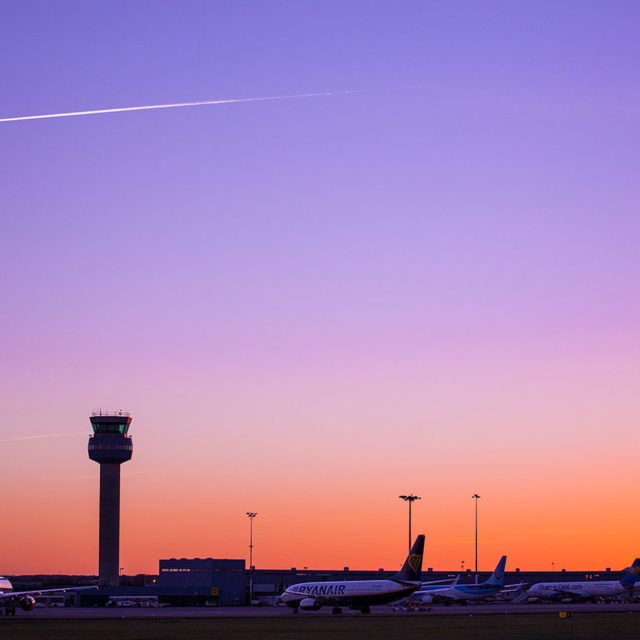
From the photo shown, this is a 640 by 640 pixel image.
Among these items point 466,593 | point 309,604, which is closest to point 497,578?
point 466,593

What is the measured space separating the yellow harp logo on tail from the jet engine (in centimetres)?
1252

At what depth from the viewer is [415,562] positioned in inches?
4828

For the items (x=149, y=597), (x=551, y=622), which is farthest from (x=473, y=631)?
(x=149, y=597)

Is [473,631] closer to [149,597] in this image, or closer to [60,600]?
[149,597]

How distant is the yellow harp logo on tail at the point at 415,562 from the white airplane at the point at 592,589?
165 ft

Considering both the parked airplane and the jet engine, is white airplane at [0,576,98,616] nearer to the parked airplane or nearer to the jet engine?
the jet engine

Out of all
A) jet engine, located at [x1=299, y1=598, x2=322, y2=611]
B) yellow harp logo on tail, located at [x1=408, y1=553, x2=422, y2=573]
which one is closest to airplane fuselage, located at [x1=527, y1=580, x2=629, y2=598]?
yellow harp logo on tail, located at [x1=408, y1=553, x2=422, y2=573]

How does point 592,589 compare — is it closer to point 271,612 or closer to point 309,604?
point 309,604

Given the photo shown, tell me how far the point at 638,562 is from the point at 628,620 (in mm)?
77690

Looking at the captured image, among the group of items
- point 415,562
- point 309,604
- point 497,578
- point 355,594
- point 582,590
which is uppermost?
point 415,562

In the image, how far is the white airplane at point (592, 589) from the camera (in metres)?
157

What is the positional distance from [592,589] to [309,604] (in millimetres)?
62059

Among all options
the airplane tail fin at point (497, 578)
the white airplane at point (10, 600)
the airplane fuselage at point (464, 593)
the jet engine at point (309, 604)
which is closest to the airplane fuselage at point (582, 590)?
the airplane tail fin at point (497, 578)

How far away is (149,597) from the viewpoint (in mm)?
157875
